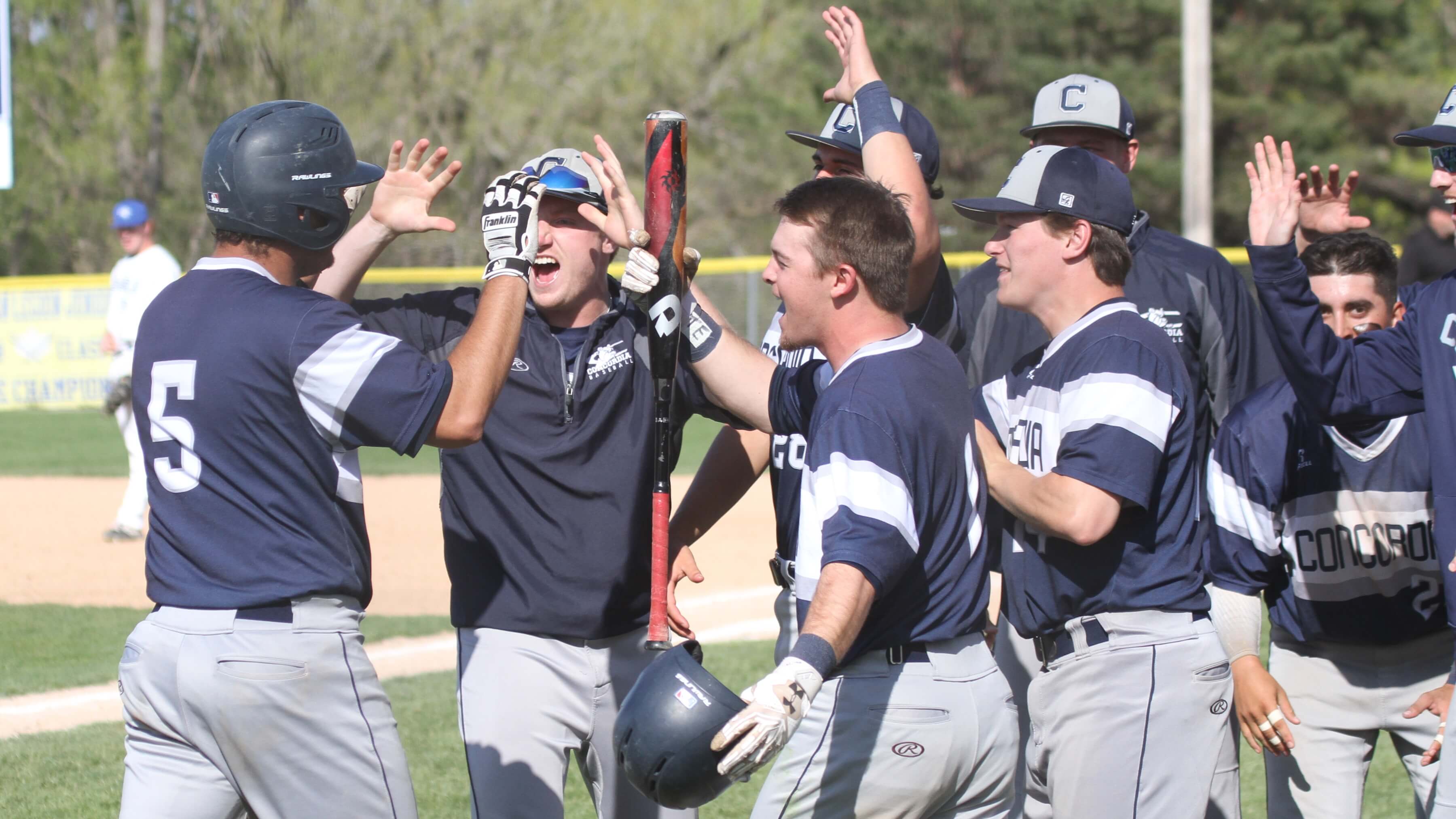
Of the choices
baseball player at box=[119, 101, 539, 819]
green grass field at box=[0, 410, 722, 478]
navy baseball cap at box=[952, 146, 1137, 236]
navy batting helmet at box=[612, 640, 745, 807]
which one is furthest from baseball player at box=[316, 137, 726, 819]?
green grass field at box=[0, 410, 722, 478]

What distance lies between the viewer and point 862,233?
10.7 feet

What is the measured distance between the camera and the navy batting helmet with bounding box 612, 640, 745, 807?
9.52 feet

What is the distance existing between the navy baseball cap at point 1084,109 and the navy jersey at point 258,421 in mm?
2832

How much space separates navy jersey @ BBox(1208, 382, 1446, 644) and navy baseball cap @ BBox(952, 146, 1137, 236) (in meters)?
0.91

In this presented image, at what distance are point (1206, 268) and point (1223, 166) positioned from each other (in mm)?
29355

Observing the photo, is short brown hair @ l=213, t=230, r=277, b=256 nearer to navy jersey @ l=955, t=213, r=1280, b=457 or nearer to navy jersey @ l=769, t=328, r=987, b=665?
navy jersey @ l=769, t=328, r=987, b=665

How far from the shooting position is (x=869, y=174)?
3.92 metres

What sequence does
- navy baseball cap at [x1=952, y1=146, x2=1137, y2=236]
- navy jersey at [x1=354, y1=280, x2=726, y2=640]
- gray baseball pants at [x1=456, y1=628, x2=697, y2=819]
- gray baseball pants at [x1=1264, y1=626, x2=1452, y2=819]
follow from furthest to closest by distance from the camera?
gray baseball pants at [x1=1264, y1=626, x2=1452, y2=819] < navy jersey at [x1=354, y1=280, x2=726, y2=640] < gray baseball pants at [x1=456, y1=628, x2=697, y2=819] < navy baseball cap at [x1=952, y1=146, x2=1137, y2=236]

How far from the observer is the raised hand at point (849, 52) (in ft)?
13.6

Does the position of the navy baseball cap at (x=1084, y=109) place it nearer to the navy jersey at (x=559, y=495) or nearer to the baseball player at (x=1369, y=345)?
the baseball player at (x=1369, y=345)

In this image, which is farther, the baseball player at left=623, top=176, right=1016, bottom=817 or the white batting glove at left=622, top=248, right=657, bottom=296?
the white batting glove at left=622, top=248, right=657, bottom=296

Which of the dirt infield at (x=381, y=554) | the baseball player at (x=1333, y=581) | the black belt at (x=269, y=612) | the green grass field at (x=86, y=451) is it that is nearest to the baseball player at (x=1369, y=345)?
the baseball player at (x=1333, y=581)

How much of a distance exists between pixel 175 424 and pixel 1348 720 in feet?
11.1

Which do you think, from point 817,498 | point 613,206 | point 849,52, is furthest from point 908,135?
point 817,498
